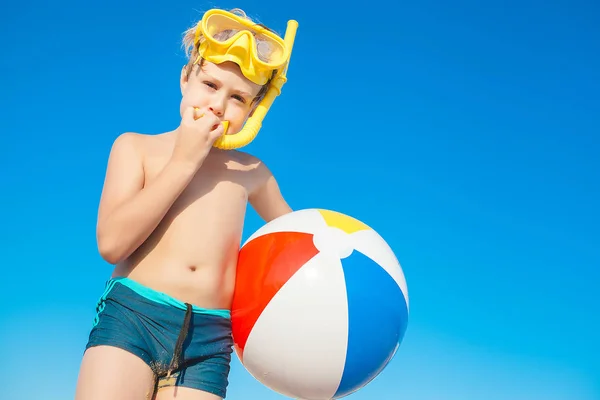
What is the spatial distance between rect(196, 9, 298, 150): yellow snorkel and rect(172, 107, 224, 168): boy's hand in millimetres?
110

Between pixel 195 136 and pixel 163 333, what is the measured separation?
100 cm

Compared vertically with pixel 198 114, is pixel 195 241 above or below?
below

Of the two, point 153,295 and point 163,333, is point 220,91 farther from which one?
point 163,333

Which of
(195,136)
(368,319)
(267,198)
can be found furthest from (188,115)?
(368,319)

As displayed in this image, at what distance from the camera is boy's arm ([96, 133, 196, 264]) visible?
→ 293cm

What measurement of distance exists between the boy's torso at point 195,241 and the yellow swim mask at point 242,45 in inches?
21.6

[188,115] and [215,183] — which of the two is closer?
[188,115]

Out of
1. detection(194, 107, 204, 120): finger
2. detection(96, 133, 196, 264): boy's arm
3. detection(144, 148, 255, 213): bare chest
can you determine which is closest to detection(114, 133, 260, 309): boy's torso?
detection(144, 148, 255, 213): bare chest

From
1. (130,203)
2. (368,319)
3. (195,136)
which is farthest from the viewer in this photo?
(195,136)

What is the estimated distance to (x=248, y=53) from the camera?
346cm

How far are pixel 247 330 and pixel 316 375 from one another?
41 cm

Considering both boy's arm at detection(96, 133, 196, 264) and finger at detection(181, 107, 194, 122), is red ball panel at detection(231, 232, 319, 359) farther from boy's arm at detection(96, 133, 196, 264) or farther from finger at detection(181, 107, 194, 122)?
finger at detection(181, 107, 194, 122)

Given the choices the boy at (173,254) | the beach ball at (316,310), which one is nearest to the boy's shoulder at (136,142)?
the boy at (173,254)

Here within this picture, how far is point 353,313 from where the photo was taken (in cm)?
303
